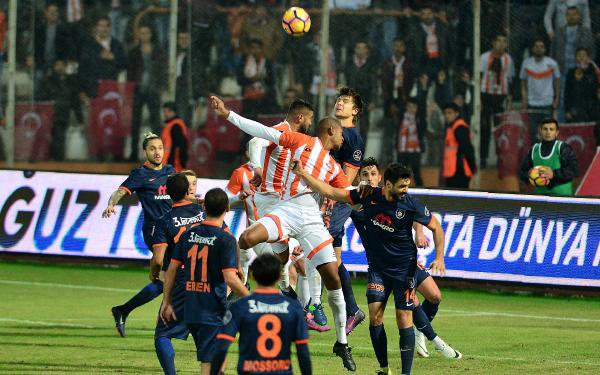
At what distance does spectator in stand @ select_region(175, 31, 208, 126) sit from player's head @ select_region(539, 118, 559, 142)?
7042mm

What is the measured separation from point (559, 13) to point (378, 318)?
11.0 meters

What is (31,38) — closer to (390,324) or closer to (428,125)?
(428,125)

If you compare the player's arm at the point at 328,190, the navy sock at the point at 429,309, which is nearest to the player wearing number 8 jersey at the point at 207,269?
the player's arm at the point at 328,190

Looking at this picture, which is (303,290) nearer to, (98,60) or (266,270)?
(266,270)

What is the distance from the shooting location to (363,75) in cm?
2228

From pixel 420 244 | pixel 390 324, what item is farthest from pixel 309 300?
pixel 420 244

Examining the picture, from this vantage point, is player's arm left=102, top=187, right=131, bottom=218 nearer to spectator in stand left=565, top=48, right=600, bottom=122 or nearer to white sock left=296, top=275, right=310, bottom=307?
white sock left=296, top=275, right=310, bottom=307

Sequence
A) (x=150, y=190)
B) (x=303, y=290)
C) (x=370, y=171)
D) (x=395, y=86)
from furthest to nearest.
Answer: (x=395, y=86) → (x=150, y=190) → (x=303, y=290) → (x=370, y=171)

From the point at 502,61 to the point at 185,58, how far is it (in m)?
5.62

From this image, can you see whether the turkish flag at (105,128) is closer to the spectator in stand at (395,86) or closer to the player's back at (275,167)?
the spectator in stand at (395,86)

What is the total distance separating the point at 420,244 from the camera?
1213cm

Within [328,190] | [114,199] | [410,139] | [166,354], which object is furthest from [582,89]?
[166,354]

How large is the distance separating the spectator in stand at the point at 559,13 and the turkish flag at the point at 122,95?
7.60 m

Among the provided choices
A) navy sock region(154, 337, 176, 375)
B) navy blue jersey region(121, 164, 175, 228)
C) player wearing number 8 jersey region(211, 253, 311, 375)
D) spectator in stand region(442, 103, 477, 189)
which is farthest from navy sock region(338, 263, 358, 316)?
spectator in stand region(442, 103, 477, 189)
